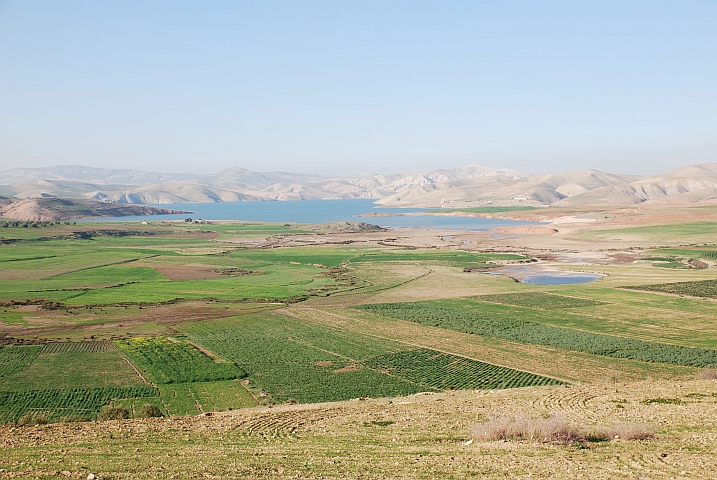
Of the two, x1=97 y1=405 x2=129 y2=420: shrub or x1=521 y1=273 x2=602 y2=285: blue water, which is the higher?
x1=97 y1=405 x2=129 y2=420: shrub

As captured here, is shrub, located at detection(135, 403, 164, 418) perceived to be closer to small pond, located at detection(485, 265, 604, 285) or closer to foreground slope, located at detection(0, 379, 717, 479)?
foreground slope, located at detection(0, 379, 717, 479)

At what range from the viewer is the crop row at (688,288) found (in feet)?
191

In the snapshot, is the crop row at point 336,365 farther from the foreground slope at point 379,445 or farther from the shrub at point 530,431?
the shrub at point 530,431

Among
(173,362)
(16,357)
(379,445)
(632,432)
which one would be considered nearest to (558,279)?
(173,362)

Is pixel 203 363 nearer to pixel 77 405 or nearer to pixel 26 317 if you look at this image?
pixel 77 405

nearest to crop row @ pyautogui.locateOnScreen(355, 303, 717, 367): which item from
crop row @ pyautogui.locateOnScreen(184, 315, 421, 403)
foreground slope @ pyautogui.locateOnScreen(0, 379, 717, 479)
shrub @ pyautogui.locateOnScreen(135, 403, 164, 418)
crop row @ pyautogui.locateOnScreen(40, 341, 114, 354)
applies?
crop row @ pyautogui.locateOnScreen(184, 315, 421, 403)

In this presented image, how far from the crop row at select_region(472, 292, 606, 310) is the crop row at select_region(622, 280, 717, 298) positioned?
380 inches

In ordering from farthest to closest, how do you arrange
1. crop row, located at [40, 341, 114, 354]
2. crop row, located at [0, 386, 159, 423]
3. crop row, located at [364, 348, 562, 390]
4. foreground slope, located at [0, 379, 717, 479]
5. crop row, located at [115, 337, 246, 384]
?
crop row, located at [40, 341, 114, 354] < crop row, located at [115, 337, 246, 384] < crop row, located at [364, 348, 562, 390] < crop row, located at [0, 386, 159, 423] < foreground slope, located at [0, 379, 717, 479]

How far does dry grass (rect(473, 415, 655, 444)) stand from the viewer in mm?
15414

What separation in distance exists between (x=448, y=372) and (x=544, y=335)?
508 inches

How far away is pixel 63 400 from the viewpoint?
28.0 m

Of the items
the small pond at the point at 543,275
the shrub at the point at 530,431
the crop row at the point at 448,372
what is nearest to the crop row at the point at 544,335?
the crop row at the point at 448,372

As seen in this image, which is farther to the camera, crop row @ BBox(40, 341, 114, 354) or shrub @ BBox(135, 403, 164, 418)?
crop row @ BBox(40, 341, 114, 354)

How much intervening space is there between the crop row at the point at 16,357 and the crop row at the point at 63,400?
5035 mm
